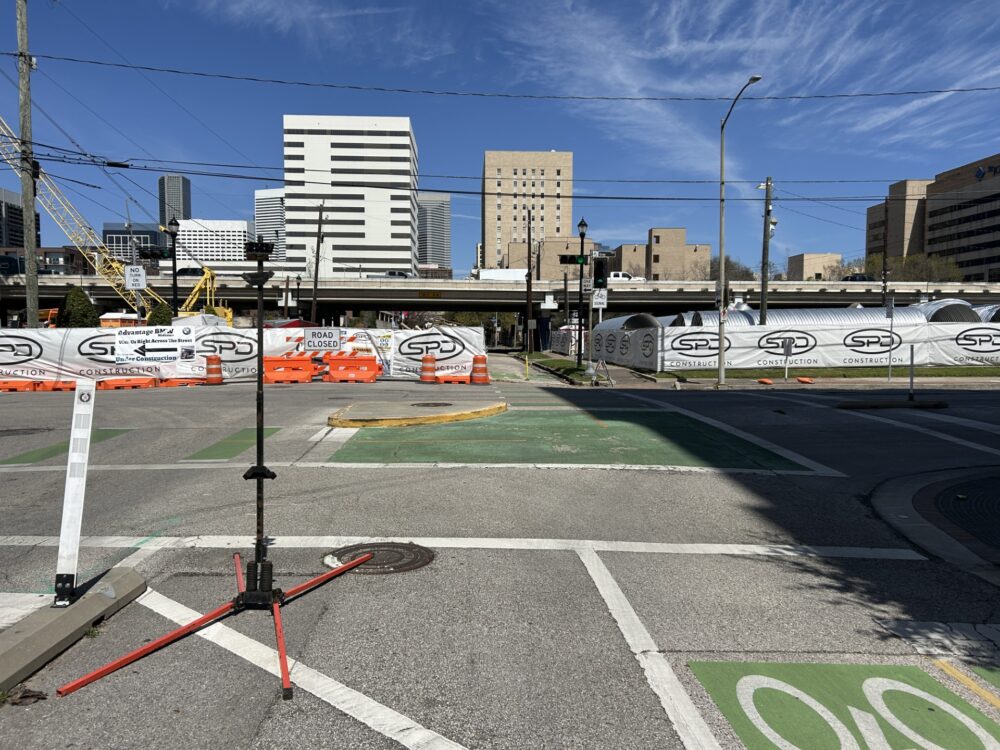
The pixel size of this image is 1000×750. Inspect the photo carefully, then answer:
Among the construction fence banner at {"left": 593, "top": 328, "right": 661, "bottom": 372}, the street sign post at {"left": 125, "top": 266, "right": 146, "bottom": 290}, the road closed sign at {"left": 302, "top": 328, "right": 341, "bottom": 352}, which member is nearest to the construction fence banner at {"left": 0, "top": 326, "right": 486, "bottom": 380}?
the road closed sign at {"left": 302, "top": 328, "right": 341, "bottom": 352}

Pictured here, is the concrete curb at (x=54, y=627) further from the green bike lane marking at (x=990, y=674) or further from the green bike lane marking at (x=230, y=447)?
the green bike lane marking at (x=230, y=447)

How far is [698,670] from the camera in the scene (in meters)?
3.94

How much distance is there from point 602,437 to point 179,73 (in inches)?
727

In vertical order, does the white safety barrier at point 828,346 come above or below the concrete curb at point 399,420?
above

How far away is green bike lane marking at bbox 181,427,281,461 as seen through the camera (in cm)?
1045

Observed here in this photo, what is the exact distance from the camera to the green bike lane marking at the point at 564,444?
10.2m

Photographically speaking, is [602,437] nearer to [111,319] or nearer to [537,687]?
[537,687]

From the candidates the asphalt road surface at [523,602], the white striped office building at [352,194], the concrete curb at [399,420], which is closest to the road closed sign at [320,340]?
the concrete curb at [399,420]

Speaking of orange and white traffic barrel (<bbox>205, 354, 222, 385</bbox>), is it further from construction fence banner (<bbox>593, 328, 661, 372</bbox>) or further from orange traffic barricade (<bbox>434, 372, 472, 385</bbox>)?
construction fence banner (<bbox>593, 328, 661, 372</bbox>)

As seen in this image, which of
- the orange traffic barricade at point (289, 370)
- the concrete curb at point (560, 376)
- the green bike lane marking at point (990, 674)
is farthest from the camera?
the concrete curb at point (560, 376)

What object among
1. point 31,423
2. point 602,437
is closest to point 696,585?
point 602,437

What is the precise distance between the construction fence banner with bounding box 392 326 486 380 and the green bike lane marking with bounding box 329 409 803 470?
11.8 meters

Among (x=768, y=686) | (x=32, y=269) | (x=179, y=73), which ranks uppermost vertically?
(x=179, y=73)

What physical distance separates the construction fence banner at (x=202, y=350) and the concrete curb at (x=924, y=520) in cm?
1757
